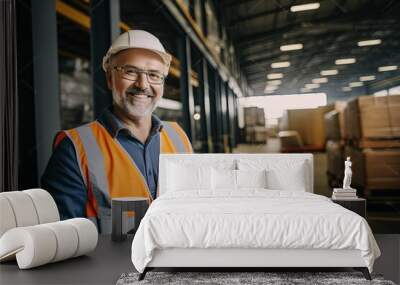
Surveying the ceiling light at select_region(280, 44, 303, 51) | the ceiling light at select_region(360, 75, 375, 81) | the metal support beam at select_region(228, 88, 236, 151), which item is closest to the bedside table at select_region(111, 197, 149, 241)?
the metal support beam at select_region(228, 88, 236, 151)

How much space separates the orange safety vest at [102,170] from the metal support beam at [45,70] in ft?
0.55

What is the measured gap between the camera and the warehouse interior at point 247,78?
16.6 feet

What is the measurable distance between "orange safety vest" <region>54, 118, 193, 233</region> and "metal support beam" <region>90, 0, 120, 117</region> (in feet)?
0.89

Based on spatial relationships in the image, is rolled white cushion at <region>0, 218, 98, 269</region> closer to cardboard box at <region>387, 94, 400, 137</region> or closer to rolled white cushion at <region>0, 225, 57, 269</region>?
rolled white cushion at <region>0, 225, 57, 269</region>

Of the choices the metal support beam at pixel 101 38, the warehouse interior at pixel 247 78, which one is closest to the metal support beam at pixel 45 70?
the warehouse interior at pixel 247 78

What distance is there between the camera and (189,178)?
15.7 ft

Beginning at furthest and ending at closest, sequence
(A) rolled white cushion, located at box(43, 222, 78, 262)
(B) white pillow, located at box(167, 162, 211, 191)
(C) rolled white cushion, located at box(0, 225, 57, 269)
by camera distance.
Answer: (B) white pillow, located at box(167, 162, 211, 191)
(A) rolled white cushion, located at box(43, 222, 78, 262)
(C) rolled white cushion, located at box(0, 225, 57, 269)

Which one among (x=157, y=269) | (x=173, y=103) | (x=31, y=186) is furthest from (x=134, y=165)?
(x=157, y=269)

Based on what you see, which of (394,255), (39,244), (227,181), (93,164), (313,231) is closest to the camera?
(313,231)

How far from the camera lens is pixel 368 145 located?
5.14m

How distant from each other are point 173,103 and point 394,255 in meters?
2.57

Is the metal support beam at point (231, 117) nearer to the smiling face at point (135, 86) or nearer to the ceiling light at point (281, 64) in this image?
the ceiling light at point (281, 64)

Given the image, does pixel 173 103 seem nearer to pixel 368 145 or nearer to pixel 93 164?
pixel 93 164

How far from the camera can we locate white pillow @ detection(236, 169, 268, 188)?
4.63m
